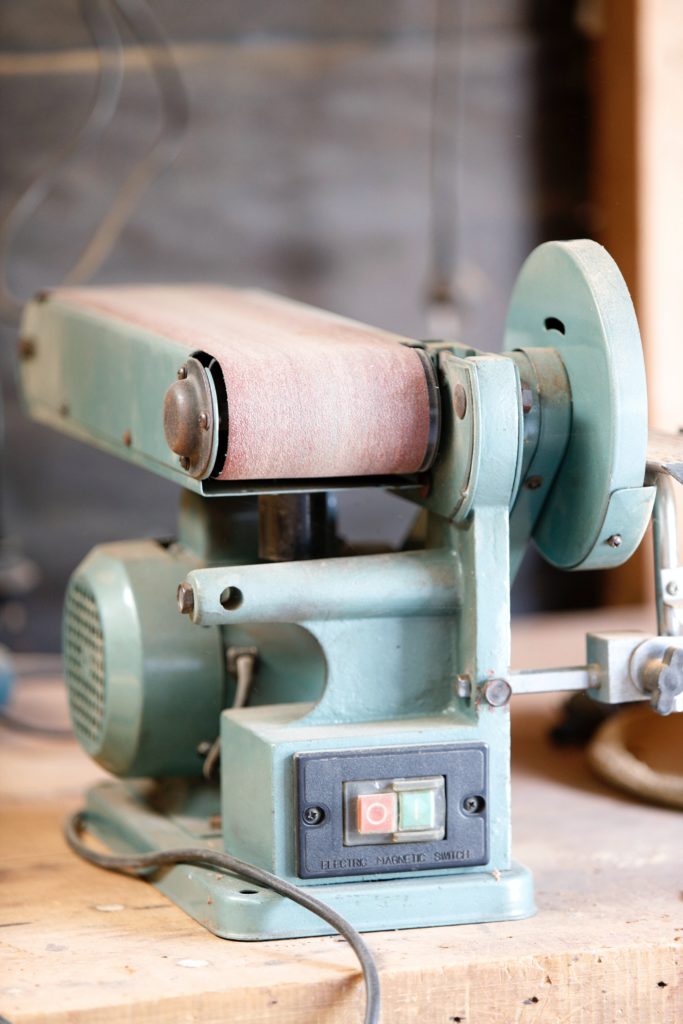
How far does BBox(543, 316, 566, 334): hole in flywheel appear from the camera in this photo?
117cm

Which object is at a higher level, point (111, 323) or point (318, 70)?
point (318, 70)

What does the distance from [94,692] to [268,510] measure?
0.23m

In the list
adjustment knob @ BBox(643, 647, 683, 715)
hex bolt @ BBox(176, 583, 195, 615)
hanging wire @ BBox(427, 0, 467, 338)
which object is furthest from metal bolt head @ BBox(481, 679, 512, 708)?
hanging wire @ BBox(427, 0, 467, 338)

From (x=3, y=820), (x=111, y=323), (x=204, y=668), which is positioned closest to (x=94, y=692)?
(x=204, y=668)

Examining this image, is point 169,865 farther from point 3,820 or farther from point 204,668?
point 3,820

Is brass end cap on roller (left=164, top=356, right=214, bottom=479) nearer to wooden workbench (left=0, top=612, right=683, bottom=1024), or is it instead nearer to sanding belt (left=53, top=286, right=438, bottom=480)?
sanding belt (left=53, top=286, right=438, bottom=480)

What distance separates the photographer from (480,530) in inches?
43.5

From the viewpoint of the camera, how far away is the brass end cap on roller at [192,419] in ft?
3.51

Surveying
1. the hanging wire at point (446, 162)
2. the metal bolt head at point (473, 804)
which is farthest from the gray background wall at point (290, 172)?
the metal bolt head at point (473, 804)

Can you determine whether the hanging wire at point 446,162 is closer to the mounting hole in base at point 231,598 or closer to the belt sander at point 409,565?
the belt sander at point 409,565

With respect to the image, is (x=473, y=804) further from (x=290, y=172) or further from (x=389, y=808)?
(x=290, y=172)

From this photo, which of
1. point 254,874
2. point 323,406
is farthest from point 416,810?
point 323,406

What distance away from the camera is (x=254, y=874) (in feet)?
3.61

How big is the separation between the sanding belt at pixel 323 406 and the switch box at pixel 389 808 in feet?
0.67
